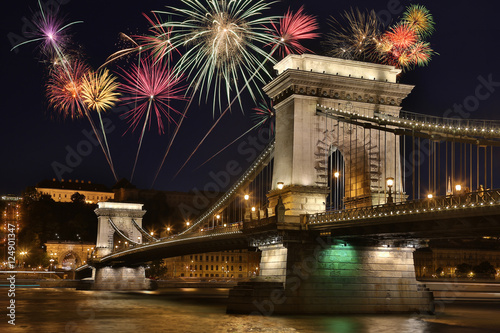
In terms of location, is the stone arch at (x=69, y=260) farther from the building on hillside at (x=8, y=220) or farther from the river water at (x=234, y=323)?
the river water at (x=234, y=323)

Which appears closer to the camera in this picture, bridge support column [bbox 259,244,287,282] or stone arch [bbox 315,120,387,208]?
bridge support column [bbox 259,244,287,282]

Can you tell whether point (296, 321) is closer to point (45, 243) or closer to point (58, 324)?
point (58, 324)

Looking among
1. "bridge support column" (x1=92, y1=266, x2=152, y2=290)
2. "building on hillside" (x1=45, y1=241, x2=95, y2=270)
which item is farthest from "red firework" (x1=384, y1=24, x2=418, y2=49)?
"building on hillside" (x1=45, y1=241, x2=95, y2=270)

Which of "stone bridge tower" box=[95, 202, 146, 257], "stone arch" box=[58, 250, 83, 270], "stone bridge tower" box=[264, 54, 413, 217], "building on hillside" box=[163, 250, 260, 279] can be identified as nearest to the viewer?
"stone bridge tower" box=[264, 54, 413, 217]

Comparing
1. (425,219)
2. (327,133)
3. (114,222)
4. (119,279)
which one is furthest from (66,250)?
(425,219)

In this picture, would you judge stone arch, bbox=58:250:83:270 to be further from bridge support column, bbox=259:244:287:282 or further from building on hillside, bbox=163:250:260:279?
bridge support column, bbox=259:244:287:282

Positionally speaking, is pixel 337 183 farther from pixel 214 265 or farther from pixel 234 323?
pixel 214 265
